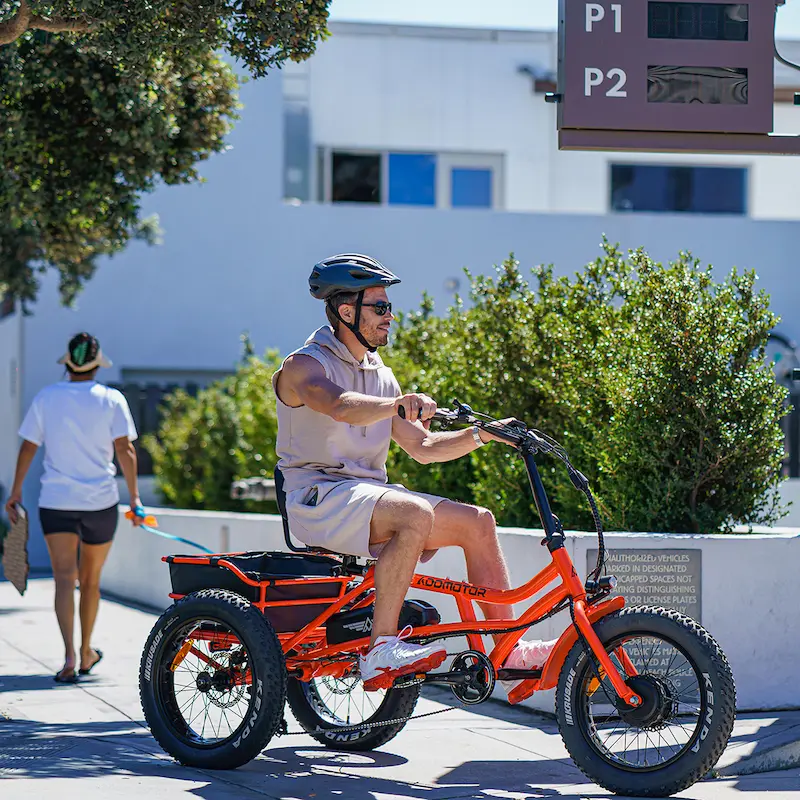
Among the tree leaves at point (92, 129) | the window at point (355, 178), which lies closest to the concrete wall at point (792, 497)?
the tree leaves at point (92, 129)

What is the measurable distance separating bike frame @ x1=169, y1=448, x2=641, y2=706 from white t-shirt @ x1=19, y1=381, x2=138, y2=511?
231cm

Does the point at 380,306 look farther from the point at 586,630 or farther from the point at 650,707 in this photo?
the point at 650,707

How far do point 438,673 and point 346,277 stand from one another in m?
1.62

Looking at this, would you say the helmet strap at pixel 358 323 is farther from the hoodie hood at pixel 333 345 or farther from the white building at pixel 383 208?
the white building at pixel 383 208

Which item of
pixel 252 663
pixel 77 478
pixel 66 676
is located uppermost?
pixel 77 478

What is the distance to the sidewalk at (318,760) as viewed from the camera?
5367 millimetres

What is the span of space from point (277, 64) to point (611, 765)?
4.52m

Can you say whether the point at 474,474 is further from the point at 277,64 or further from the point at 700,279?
the point at 277,64

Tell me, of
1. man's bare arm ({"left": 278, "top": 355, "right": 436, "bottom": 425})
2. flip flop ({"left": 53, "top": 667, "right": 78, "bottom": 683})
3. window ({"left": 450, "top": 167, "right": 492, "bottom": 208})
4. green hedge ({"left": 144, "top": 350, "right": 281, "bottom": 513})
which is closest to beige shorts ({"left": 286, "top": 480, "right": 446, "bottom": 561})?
man's bare arm ({"left": 278, "top": 355, "right": 436, "bottom": 425})

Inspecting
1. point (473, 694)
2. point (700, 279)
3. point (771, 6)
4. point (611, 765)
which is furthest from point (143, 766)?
point (771, 6)

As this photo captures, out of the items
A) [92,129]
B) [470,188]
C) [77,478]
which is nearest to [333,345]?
[77,478]

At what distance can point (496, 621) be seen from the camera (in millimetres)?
5527

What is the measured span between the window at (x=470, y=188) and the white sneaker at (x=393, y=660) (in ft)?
54.2

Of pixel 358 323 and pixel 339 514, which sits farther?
pixel 358 323
